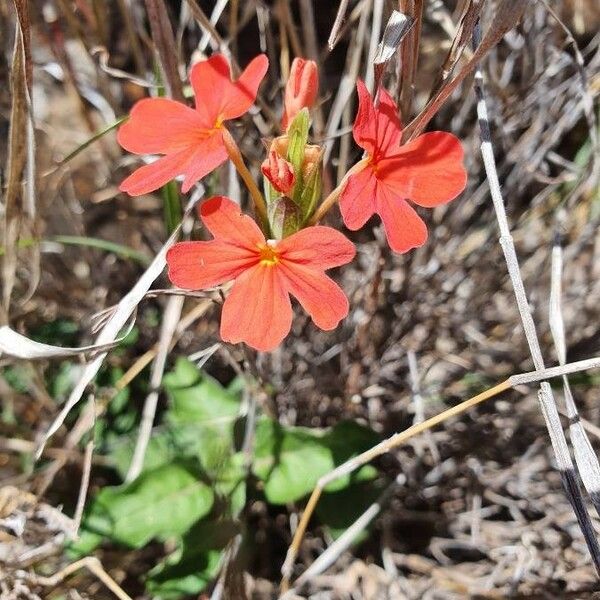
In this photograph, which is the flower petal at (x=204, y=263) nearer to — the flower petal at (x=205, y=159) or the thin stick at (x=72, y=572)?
the flower petal at (x=205, y=159)

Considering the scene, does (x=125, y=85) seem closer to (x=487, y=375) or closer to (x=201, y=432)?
(x=201, y=432)

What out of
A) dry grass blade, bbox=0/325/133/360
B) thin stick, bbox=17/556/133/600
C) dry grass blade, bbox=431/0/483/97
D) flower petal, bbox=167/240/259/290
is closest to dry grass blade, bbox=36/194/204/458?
dry grass blade, bbox=0/325/133/360

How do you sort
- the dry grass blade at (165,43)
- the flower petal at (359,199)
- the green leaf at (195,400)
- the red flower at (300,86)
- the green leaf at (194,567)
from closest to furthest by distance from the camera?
the flower petal at (359,199)
the red flower at (300,86)
the dry grass blade at (165,43)
the green leaf at (194,567)
the green leaf at (195,400)

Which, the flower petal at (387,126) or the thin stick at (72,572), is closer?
the flower petal at (387,126)

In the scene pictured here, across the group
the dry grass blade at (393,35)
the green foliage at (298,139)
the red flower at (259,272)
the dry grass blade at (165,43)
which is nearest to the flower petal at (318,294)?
the red flower at (259,272)

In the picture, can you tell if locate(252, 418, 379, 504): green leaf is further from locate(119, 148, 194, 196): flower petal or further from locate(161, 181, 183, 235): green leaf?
locate(119, 148, 194, 196): flower petal

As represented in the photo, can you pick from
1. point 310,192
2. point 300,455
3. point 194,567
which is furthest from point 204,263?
point 194,567
